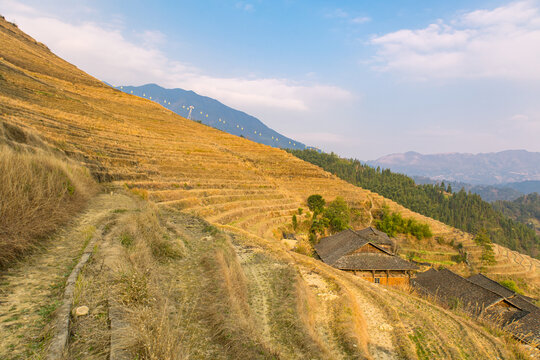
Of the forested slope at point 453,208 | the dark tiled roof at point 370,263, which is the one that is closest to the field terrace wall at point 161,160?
the dark tiled roof at point 370,263

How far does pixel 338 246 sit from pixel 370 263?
12.4ft

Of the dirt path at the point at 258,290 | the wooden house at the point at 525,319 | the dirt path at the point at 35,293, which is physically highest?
the dirt path at the point at 35,293

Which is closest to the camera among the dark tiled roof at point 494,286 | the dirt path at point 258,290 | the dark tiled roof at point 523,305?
the dirt path at point 258,290

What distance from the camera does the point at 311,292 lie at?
8.96 m

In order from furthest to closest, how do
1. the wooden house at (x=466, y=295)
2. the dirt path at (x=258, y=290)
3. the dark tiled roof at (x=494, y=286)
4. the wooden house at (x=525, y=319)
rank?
the dark tiled roof at (x=494, y=286) < the wooden house at (x=466, y=295) < the wooden house at (x=525, y=319) < the dirt path at (x=258, y=290)

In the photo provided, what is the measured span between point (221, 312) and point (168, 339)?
196 cm

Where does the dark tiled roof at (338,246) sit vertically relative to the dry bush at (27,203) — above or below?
below

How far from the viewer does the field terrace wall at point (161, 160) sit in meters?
19.9

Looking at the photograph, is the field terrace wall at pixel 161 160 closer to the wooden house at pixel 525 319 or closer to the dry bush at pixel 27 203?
the dry bush at pixel 27 203

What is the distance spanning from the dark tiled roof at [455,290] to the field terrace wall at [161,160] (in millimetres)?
15893

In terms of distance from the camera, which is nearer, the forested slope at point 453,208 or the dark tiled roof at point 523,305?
the dark tiled roof at point 523,305

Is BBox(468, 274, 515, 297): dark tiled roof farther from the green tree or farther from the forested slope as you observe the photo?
the forested slope

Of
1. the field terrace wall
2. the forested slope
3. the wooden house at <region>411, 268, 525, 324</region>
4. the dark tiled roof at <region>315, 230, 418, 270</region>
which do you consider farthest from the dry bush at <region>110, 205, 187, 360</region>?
the forested slope

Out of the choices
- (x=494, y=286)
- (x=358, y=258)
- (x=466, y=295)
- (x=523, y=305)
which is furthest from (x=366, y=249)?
(x=494, y=286)
